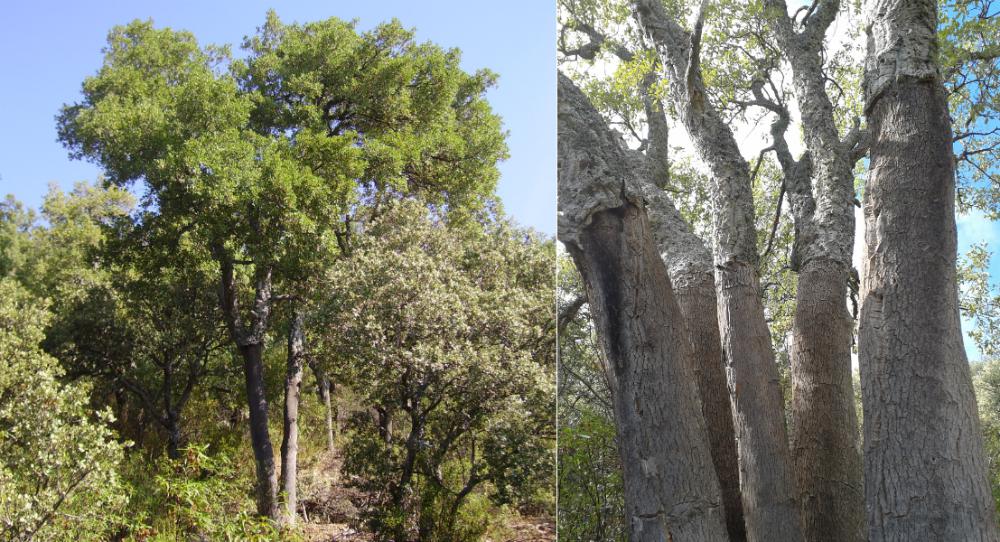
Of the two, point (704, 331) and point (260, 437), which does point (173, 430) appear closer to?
point (260, 437)

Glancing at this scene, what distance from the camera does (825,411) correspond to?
197 centimetres

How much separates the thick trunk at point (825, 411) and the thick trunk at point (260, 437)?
3.31m

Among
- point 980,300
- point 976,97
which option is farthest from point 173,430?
point 976,97

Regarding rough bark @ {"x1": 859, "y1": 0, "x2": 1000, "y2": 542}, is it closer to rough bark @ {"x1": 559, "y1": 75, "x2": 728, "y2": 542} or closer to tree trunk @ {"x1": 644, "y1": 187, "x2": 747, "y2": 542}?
rough bark @ {"x1": 559, "y1": 75, "x2": 728, "y2": 542}

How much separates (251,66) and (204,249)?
127 centimetres

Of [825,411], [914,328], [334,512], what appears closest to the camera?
[914,328]

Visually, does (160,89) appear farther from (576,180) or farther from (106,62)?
(576,180)

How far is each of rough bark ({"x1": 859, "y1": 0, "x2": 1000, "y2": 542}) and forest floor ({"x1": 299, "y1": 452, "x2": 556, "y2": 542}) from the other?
2680mm

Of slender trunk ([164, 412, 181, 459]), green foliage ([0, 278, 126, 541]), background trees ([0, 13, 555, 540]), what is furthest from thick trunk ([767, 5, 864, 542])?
slender trunk ([164, 412, 181, 459])

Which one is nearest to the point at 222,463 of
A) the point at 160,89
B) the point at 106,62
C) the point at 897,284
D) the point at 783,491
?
the point at 160,89

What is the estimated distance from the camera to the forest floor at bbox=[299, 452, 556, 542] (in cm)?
386

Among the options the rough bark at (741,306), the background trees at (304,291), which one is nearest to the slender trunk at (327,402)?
the background trees at (304,291)

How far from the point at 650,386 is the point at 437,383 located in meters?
2.41

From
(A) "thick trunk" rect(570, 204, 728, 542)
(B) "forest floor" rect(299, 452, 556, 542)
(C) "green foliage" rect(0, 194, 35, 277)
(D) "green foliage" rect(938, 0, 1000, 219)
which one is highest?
(C) "green foliage" rect(0, 194, 35, 277)
